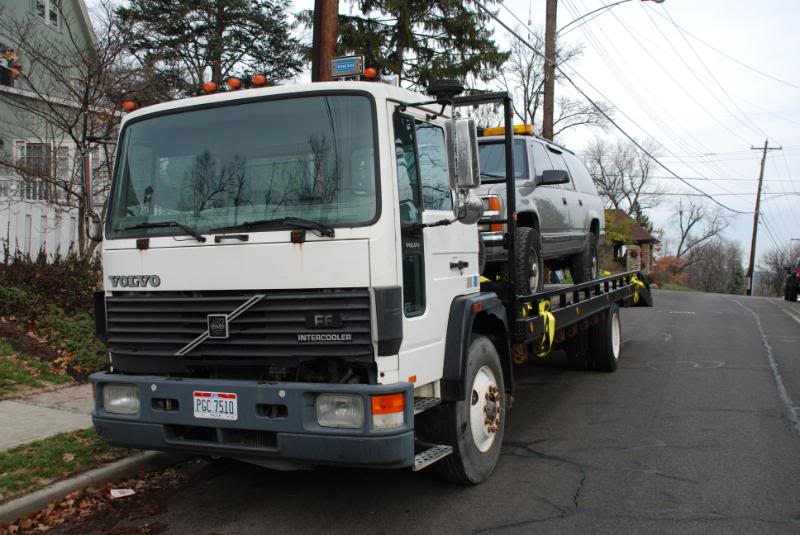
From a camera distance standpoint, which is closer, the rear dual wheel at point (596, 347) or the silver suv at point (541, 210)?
the silver suv at point (541, 210)

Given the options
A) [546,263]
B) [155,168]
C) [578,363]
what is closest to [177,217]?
[155,168]

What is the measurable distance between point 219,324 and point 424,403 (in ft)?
4.32

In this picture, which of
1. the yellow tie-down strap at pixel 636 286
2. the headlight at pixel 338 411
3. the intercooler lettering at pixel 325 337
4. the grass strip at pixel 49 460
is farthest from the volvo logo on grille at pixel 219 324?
the yellow tie-down strap at pixel 636 286

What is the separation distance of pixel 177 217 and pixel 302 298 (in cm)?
102

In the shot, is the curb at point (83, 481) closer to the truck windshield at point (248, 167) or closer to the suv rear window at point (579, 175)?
the truck windshield at point (248, 167)

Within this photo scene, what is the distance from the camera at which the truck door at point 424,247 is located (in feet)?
13.8

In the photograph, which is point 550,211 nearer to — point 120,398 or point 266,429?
point 266,429

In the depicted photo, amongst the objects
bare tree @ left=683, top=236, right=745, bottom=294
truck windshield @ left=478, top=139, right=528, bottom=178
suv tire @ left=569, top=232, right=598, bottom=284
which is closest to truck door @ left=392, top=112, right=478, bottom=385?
truck windshield @ left=478, top=139, right=528, bottom=178

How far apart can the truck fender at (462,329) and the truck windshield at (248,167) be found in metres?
1.10

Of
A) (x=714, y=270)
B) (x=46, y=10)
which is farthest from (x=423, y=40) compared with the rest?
(x=714, y=270)

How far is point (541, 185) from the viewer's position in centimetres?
732

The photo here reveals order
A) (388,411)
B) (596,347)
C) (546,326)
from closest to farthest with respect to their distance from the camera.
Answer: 1. (388,411)
2. (546,326)
3. (596,347)

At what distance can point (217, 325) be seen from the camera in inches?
161

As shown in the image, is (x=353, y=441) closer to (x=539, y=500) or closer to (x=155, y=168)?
(x=539, y=500)
